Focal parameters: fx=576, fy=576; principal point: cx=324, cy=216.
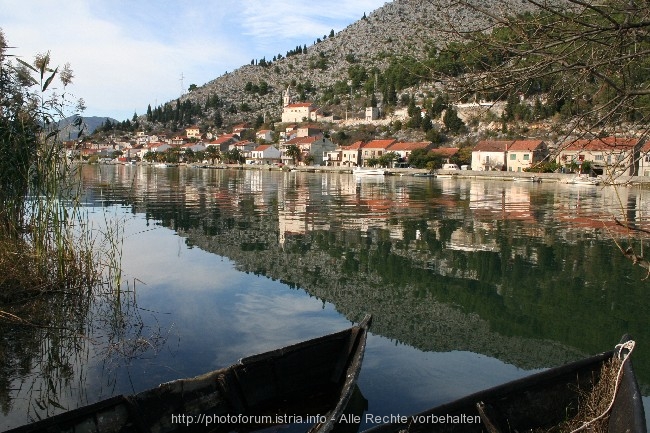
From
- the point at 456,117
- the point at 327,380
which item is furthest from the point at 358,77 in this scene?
the point at 327,380

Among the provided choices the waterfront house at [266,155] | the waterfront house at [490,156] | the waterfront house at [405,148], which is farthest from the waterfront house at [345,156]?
the waterfront house at [490,156]

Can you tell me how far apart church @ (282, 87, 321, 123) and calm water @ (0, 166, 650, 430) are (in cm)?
11257

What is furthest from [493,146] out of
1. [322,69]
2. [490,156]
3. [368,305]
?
[322,69]

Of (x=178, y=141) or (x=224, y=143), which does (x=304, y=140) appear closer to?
(x=224, y=143)

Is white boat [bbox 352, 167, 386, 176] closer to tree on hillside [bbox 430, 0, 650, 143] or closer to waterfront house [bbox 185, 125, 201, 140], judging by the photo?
tree on hillside [bbox 430, 0, 650, 143]

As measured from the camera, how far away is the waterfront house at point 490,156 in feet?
236

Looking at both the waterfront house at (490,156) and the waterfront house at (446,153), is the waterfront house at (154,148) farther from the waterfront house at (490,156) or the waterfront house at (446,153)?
the waterfront house at (490,156)

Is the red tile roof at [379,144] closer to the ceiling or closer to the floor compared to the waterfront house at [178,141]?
closer to the floor

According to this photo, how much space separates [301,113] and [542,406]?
132 metres

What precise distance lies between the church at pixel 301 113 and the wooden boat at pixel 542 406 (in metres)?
127

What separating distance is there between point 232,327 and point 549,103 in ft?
19.8

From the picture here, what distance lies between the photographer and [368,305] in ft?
34.6

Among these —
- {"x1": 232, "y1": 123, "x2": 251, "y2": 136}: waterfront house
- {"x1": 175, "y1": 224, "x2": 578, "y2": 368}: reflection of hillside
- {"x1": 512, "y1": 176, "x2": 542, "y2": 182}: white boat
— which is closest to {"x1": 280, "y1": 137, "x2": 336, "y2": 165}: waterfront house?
{"x1": 232, "y1": 123, "x2": 251, "y2": 136}: waterfront house

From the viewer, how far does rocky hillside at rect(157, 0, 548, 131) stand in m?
155
